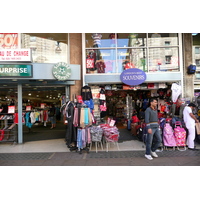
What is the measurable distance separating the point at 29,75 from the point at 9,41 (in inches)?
94.0

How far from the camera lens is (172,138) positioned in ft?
20.8

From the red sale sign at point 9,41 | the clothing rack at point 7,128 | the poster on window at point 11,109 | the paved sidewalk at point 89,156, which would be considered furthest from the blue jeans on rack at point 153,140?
the red sale sign at point 9,41

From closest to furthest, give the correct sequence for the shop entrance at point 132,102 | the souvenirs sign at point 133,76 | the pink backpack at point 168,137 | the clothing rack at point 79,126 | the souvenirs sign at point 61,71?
the clothing rack at point 79,126, the pink backpack at point 168,137, the souvenirs sign at point 61,71, the souvenirs sign at point 133,76, the shop entrance at point 132,102

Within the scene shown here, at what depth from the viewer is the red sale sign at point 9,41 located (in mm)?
7848

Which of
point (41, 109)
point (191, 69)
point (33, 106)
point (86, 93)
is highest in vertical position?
point (191, 69)

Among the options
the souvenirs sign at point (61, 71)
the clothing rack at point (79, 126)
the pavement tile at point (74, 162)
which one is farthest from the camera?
the souvenirs sign at point (61, 71)

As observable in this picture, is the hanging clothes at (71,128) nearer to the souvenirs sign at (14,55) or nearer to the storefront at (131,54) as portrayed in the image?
the storefront at (131,54)

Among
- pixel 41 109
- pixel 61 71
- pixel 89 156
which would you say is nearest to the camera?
pixel 89 156

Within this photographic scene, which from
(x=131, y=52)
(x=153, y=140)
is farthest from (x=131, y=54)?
(x=153, y=140)

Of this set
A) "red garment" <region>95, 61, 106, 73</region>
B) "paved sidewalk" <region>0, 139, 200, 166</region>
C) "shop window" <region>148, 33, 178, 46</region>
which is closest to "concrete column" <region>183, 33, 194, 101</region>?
"shop window" <region>148, 33, 178, 46</region>

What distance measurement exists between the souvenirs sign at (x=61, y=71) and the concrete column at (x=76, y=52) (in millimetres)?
1099

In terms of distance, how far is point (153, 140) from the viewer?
5.70 metres

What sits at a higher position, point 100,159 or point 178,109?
point 178,109

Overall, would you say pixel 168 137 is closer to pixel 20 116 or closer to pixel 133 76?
pixel 133 76
